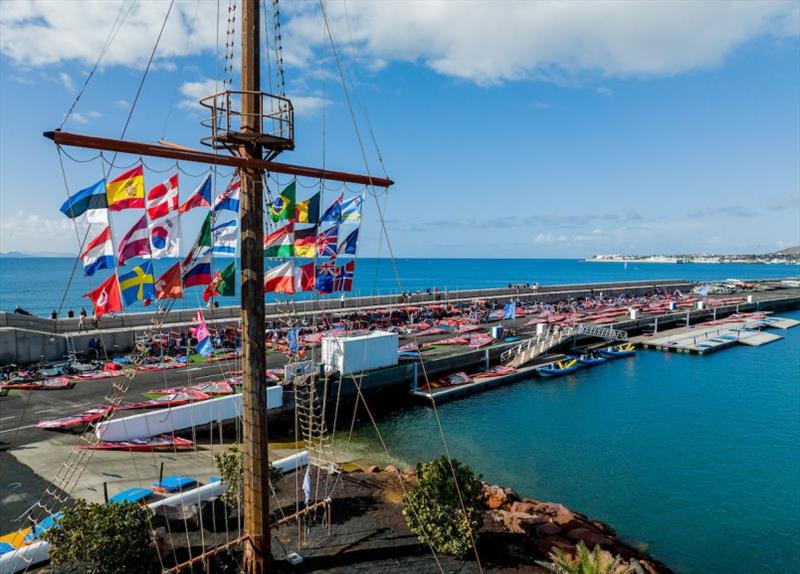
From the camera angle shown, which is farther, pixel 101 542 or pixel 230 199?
pixel 230 199

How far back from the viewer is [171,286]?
43.0ft

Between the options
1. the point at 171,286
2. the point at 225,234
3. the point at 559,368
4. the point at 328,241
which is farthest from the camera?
the point at 559,368

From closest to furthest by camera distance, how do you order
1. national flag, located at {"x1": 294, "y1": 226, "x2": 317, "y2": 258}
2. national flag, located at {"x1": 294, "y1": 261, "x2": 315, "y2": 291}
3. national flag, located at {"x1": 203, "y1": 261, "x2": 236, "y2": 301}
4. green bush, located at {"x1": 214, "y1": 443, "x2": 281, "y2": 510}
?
national flag, located at {"x1": 203, "y1": 261, "x2": 236, "y2": 301} → green bush, located at {"x1": 214, "y1": 443, "x2": 281, "y2": 510} → national flag, located at {"x1": 294, "y1": 226, "x2": 317, "y2": 258} → national flag, located at {"x1": 294, "y1": 261, "x2": 315, "y2": 291}

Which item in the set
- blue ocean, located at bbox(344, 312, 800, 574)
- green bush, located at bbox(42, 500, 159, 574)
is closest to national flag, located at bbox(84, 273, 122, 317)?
green bush, located at bbox(42, 500, 159, 574)

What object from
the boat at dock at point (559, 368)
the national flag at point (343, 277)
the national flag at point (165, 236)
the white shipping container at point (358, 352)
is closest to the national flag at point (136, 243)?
the national flag at point (165, 236)

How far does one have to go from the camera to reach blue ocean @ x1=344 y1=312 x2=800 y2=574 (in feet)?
75.2

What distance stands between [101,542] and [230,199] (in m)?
8.17

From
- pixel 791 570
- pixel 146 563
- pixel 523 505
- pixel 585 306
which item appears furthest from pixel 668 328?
pixel 146 563

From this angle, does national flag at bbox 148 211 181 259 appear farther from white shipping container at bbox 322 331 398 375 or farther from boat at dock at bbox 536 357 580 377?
boat at dock at bbox 536 357 580 377

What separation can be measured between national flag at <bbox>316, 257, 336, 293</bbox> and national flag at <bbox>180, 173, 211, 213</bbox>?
4.89 meters

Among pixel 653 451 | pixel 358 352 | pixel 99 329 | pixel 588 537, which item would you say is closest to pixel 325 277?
pixel 588 537

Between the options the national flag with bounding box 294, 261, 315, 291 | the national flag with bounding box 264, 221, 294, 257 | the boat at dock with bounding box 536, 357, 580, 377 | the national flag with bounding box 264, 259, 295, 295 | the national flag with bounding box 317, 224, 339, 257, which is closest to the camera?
the national flag with bounding box 264, 221, 294, 257

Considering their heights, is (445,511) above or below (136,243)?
below

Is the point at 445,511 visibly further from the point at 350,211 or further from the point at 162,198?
the point at 162,198
